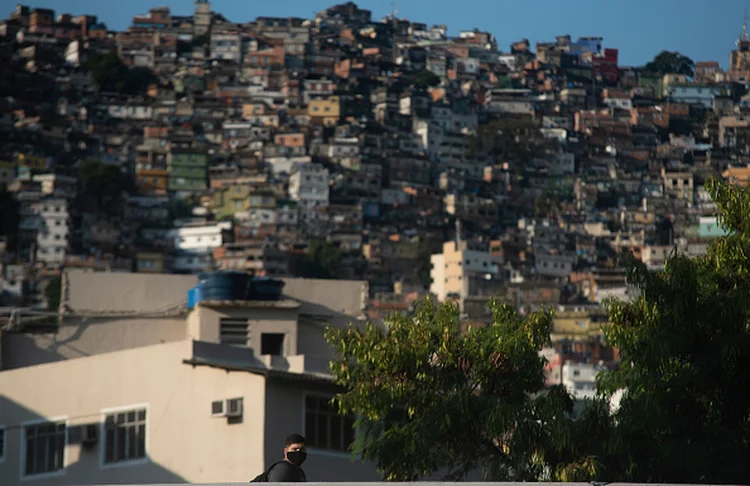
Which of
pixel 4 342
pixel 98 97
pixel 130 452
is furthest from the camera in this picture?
pixel 98 97

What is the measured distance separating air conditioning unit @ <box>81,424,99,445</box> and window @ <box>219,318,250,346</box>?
5.26 metres

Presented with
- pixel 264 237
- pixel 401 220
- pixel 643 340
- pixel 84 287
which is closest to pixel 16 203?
pixel 264 237

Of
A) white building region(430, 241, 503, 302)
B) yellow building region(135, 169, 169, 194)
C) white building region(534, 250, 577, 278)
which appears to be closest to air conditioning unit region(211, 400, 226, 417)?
white building region(430, 241, 503, 302)

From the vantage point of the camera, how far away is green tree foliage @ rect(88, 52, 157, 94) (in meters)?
188

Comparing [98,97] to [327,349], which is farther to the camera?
[98,97]

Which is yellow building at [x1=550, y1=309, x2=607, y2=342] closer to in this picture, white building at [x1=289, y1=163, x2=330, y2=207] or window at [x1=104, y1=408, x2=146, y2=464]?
white building at [x1=289, y1=163, x2=330, y2=207]

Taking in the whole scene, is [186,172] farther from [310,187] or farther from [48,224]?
[48,224]

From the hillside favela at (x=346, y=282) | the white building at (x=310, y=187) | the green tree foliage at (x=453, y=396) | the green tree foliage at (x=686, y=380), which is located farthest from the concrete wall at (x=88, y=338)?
the white building at (x=310, y=187)

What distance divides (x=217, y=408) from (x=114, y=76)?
16767 cm

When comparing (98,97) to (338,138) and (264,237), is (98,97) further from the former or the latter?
(264,237)

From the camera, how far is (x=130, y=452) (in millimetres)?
25016

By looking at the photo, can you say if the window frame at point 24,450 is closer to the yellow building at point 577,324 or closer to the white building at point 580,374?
the white building at point 580,374

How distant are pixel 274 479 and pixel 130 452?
14.2 m

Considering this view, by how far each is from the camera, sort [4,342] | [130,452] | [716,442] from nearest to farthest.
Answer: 1. [716,442]
2. [130,452]
3. [4,342]
